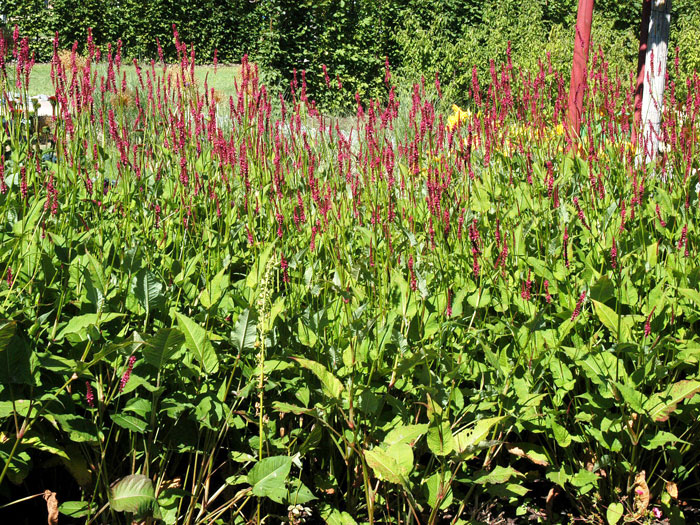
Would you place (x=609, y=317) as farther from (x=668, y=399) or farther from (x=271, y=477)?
(x=271, y=477)

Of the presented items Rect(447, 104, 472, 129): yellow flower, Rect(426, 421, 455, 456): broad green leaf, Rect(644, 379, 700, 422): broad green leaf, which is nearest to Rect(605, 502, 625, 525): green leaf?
Rect(644, 379, 700, 422): broad green leaf

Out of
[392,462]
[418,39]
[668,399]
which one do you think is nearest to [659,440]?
[668,399]

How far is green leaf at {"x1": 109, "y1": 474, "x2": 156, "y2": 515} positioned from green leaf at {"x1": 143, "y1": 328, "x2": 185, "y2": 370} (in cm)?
25

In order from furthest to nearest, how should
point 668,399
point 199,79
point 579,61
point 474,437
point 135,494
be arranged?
1. point 199,79
2. point 579,61
3. point 668,399
4. point 474,437
5. point 135,494

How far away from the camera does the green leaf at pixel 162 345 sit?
1.37 m

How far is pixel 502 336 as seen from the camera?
1850 millimetres

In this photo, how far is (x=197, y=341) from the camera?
1497 millimetres

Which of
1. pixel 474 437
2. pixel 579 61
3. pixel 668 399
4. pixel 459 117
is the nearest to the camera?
pixel 474 437

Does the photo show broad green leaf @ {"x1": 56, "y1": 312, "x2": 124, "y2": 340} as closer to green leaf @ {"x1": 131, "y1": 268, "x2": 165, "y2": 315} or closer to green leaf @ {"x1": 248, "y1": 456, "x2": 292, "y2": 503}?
green leaf @ {"x1": 131, "y1": 268, "x2": 165, "y2": 315}

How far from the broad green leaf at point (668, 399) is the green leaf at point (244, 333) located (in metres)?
0.94

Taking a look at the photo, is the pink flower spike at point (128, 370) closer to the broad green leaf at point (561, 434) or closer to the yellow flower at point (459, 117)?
the broad green leaf at point (561, 434)

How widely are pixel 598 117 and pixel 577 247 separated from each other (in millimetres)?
1902

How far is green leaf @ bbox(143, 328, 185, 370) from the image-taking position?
4.49 ft

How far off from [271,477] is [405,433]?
12.1 inches
